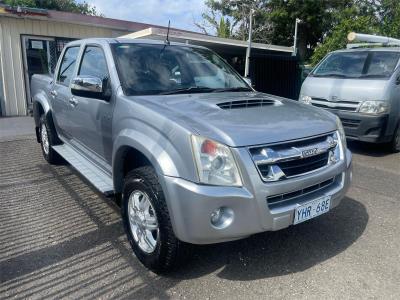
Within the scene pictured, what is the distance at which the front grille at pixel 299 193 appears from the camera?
277 centimetres

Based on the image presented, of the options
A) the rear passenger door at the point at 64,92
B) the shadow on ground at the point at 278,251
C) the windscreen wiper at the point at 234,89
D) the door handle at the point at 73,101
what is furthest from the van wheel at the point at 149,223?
the rear passenger door at the point at 64,92

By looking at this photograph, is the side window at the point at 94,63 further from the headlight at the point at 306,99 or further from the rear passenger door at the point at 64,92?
the headlight at the point at 306,99

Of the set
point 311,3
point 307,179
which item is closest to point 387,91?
point 307,179

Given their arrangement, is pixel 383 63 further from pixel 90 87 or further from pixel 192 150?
pixel 192 150

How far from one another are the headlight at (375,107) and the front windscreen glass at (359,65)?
0.61 meters

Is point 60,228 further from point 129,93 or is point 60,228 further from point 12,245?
point 129,93

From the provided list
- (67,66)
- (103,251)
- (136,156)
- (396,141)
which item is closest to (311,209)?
(136,156)

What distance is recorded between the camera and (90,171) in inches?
167

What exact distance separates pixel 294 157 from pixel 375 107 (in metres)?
4.36

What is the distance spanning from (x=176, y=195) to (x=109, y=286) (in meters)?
0.95

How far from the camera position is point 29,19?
11648mm

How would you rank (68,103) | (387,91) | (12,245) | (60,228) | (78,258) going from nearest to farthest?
(78,258), (12,245), (60,228), (68,103), (387,91)

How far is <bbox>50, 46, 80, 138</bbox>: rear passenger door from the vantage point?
4832mm

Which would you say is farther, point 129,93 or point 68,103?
point 68,103
